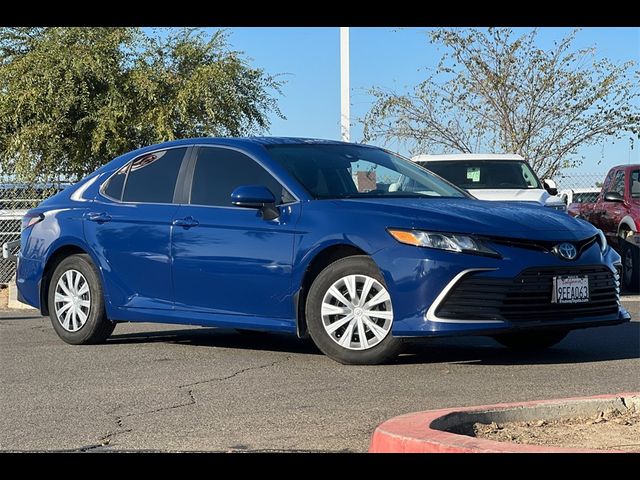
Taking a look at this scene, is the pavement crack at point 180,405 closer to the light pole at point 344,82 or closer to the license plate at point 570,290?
the license plate at point 570,290

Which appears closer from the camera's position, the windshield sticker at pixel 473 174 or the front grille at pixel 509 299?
the front grille at pixel 509 299

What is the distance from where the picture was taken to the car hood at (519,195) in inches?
586

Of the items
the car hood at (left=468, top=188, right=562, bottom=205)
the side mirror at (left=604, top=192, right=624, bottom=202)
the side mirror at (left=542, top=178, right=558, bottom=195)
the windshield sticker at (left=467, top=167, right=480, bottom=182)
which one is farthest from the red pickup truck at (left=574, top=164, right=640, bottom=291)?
the windshield sticker at (left=467, top=167, right=480, bottom=182)

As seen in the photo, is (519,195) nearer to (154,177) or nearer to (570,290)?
(154,177)

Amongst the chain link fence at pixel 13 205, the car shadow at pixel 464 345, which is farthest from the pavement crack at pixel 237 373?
the chain link fence at pixel 13 205

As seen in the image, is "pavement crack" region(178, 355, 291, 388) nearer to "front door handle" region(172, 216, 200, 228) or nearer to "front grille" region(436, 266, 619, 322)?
"front door handle" region(172, 216, 200, 228)

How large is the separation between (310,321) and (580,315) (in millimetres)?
1851

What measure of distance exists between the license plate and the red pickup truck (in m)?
7.43

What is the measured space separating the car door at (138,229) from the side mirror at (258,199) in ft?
2.73

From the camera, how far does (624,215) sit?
53.2 feet

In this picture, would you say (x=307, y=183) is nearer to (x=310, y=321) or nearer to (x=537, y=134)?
(x=310, y=321)

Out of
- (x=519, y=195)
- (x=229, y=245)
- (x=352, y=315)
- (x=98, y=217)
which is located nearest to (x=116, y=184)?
(x=98, y=217)

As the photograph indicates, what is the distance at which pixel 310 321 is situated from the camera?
8.41m
